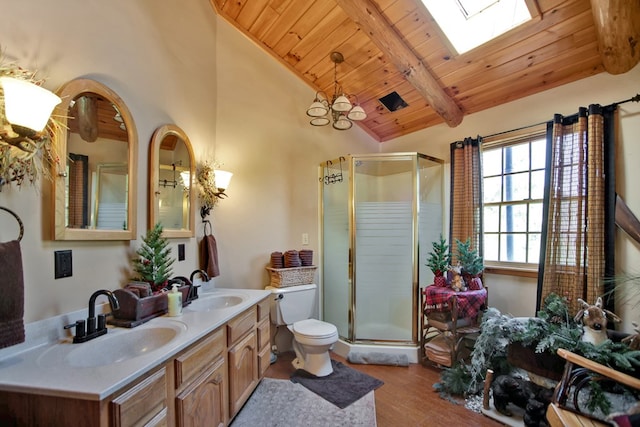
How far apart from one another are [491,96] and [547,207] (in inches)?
43.9

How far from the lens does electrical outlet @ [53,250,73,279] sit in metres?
1.26

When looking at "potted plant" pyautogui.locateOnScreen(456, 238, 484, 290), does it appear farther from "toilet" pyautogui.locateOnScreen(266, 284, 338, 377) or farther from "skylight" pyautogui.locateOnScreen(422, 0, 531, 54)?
"skylight" pyautogui.locateOnScreen(422, 0, 531, 54)

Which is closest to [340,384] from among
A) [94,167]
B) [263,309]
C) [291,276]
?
[263,309]

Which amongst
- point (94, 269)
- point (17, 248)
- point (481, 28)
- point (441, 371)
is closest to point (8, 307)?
point (17, 248)

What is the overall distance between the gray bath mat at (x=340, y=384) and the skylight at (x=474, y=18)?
280 centimetres

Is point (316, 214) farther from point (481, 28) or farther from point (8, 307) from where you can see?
point (8, 307)

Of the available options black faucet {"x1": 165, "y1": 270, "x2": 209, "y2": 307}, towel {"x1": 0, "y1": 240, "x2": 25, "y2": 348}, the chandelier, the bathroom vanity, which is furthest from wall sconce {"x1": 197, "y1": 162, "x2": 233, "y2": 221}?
towel {"x1": 0, "y1": 240, "x2": 25, "y2": 348}

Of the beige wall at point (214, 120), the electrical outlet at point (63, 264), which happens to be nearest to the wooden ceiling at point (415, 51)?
the beige wall at point (214, 120)

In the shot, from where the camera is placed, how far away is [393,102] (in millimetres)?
3100

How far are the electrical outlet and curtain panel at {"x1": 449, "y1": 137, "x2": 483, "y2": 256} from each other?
2905 millimetres

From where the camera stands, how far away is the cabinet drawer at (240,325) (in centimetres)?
169

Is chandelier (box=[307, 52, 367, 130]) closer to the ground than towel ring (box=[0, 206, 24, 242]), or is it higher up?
higher up

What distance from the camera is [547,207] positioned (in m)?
2.30

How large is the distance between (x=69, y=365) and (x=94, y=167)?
0.90 m
